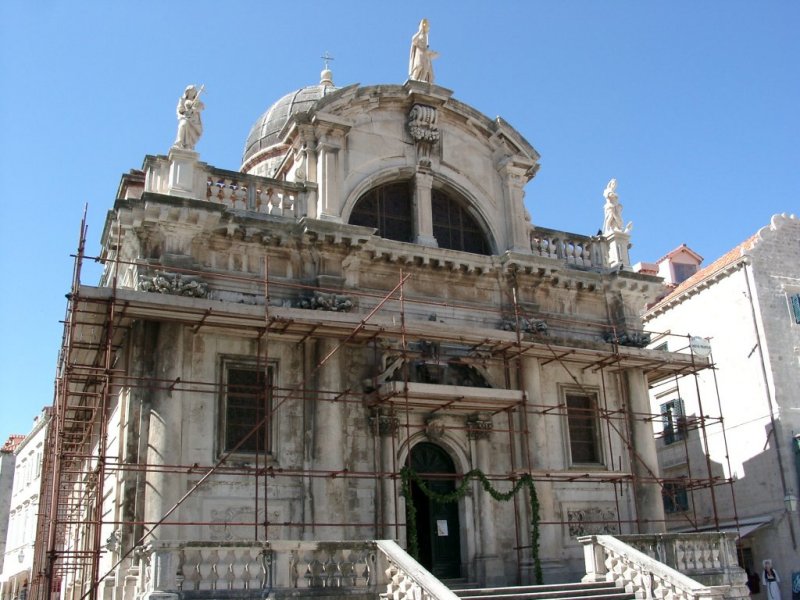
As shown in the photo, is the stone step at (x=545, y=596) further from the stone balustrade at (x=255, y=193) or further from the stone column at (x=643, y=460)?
the stone balustrade at (x=255, y=193)

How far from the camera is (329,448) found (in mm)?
17188

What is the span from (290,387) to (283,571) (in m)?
5.03

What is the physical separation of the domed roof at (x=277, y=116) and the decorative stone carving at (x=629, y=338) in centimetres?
1214

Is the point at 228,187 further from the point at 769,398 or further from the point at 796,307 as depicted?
the point at 796,307

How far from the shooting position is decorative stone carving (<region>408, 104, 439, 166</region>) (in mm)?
21047

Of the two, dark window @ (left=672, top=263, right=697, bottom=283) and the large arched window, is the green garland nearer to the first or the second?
the large arched window

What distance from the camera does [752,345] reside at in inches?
1092

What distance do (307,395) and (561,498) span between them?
6.49 m

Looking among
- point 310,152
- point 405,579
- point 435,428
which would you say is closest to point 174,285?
point 310,152

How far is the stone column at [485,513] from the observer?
18484 millimetres

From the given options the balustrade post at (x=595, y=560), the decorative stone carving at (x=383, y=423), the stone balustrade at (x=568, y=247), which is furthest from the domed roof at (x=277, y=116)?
the balustrade post at (x=595, y=560)

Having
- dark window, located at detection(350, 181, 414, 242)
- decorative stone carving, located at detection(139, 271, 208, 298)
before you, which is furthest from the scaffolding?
dark window, located at detection(350, 181, 414, 242)

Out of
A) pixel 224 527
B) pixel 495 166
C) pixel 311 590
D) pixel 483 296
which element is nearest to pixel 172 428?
pixel 224 527

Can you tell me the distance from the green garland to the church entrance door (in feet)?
0.99
